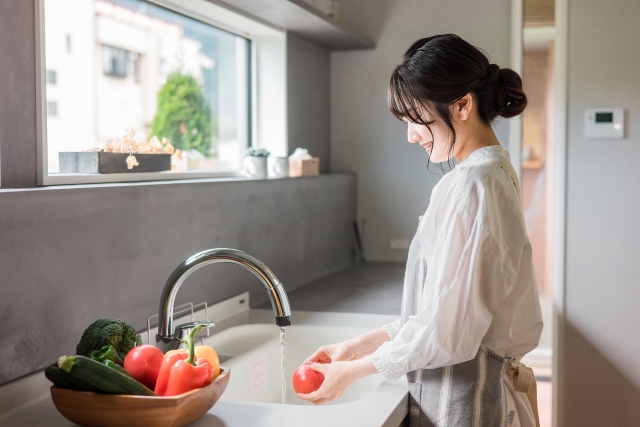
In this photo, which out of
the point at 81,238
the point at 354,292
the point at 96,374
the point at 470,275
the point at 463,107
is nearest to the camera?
the point at 96,374

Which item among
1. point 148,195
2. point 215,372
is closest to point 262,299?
point 148,195

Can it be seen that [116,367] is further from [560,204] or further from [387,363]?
[560,204]

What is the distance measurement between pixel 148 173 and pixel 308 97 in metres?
1.26

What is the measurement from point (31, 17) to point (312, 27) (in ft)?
4.89

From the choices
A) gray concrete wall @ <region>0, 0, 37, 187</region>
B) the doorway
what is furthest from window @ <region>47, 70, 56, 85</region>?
the doorway

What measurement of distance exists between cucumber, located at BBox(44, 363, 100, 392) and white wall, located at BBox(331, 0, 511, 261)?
7.57ft

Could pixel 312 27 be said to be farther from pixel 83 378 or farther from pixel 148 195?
pixel 83 378

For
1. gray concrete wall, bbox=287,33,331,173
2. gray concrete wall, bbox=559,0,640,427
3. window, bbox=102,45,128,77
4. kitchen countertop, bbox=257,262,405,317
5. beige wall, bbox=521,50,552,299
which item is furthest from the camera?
beige wall, bbox=521,50,552,299

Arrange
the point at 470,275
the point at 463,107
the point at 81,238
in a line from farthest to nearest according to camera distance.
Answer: the point at 81,238 → the point at 463,107 → the point at 470,275

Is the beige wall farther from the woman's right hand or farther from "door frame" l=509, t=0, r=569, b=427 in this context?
the woman's right hand

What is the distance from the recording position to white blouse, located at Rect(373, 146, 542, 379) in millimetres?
Answer: 1127

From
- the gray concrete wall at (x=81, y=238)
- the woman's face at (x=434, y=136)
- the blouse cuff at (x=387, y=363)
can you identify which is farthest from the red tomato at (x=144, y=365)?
the woman's face at (x=434, y=136)

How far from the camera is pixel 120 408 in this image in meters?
1.01

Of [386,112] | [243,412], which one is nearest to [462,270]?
[243,412]
